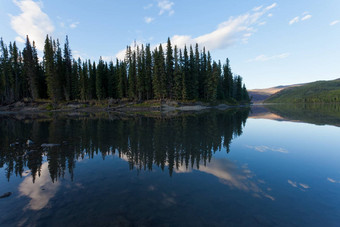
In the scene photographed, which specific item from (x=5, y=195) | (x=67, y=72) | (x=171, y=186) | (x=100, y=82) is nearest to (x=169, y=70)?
(x=100, y=82)

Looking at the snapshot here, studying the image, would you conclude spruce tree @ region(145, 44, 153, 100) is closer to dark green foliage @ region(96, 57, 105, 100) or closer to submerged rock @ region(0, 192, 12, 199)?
dark green foliage @ region(96, 57, 105, 100)

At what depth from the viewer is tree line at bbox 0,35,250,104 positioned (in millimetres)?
70938

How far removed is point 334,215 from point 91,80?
8843 centimetres

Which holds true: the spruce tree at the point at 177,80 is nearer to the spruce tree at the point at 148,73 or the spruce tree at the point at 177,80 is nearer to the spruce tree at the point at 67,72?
the spruce tree at the point at 148,73

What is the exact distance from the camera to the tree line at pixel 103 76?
70.9 m

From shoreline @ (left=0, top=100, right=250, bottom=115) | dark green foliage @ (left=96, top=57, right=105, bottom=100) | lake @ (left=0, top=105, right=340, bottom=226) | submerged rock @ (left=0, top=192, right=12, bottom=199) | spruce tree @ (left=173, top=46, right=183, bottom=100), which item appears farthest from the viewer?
dark green foliage @ (left=96, top=57, right=105, bottom=100)

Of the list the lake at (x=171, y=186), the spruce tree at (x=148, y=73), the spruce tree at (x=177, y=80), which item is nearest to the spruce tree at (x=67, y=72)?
the spruce tree at (x=148, y=73)

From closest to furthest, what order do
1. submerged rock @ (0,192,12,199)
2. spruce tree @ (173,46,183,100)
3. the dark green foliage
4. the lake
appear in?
the lake, submerged rock @ (0,192,12,199), spruce tree @ (173,46,183,100), the dark green foliage

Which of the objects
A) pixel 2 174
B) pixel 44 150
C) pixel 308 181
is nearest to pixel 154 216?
pixel 308 181

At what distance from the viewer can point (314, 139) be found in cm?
1656

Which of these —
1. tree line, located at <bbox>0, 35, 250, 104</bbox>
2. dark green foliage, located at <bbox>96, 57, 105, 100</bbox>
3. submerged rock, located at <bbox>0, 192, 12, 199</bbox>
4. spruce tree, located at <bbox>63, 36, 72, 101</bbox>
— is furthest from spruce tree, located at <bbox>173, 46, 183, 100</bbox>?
submerged rock, located at <bbox>0, 192, 12, 199</bbox>

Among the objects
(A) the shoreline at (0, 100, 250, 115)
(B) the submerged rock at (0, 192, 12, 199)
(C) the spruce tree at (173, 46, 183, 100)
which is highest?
(C) the spruce tree at (173, 46, 183, 100)

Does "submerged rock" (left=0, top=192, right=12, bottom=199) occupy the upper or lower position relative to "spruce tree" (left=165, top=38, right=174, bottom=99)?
lower

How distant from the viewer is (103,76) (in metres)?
84.6
